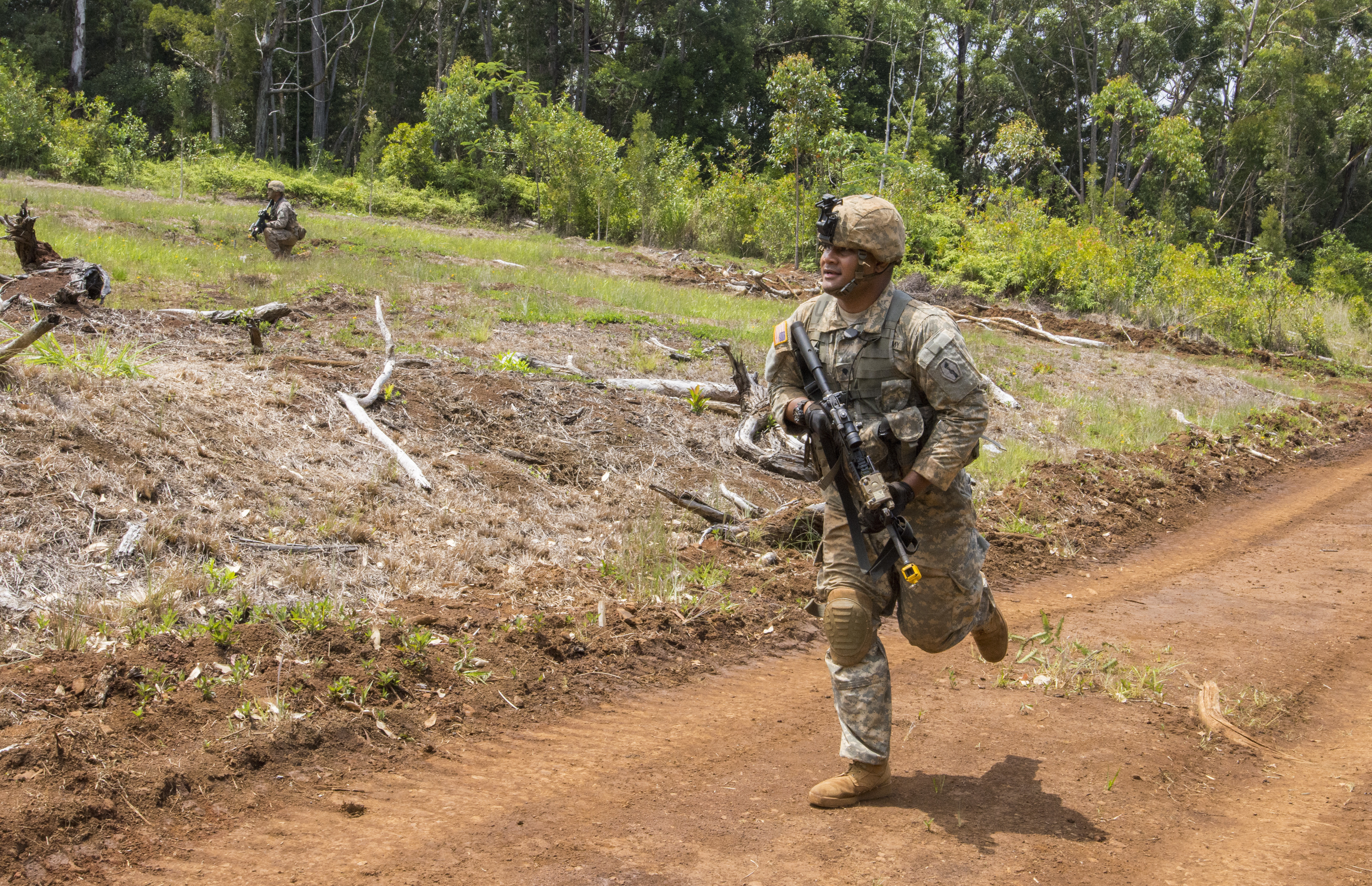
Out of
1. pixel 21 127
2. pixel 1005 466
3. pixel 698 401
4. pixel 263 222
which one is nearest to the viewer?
pixel 1005 466

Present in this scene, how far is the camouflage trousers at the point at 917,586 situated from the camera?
3666mm

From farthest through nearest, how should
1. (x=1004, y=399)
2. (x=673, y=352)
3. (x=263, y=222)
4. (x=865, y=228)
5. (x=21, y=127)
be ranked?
1. (x=21, y=127)
2. (x=263, y=222)
3. (x=1004, y=399)
4. (x=673, y=352)
5. (x=865, y=228)

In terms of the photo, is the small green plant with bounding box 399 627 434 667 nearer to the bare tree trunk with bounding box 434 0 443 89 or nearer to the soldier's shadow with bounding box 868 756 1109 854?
the soldier's shadow with bounding box 868 756 1109 854

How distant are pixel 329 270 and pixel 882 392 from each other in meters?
11.9

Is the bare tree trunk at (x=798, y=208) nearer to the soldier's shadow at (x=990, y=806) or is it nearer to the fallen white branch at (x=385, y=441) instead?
the fallen white branch at (x=385, y=441)

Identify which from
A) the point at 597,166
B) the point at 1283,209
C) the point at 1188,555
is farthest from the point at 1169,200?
the point at 1188,555

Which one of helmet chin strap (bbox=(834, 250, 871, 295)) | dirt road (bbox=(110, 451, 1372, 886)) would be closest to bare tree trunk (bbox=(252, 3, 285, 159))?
dirt road (bbox=(110, 451, 1372, 886))

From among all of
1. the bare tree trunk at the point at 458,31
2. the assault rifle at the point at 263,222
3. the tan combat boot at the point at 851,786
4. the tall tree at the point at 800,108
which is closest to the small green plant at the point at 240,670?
the tan combat boot at the point at 851,786

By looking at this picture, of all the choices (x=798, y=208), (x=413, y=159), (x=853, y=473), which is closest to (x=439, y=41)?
(x=413, y=159)

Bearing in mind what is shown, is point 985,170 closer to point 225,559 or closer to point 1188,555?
point 1188,555

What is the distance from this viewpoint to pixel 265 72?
36.7 m

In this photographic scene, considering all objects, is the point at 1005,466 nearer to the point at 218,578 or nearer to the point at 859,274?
the point at 859,274

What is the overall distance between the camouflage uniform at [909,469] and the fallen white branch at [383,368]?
4965 mm

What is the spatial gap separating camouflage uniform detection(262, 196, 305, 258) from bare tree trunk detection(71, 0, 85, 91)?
26688 millimetres
